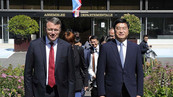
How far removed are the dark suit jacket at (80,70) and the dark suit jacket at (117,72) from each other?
1.36 meters

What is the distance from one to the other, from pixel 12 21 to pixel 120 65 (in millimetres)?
21742

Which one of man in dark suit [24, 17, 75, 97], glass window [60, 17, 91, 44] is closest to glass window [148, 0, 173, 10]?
glass window [60, 17, 91, 44]

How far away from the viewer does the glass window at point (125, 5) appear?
3309 cm

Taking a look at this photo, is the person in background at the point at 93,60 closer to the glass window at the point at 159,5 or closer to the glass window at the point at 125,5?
the glass window at the point at 125,5

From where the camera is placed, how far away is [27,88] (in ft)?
12.2

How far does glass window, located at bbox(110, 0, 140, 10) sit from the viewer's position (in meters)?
33.1

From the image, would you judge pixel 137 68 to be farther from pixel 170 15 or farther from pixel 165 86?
pixel 170 15

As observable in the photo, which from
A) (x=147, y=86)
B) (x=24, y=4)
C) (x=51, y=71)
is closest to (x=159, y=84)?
(x=147, y=86)

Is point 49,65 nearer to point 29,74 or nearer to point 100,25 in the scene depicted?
point 29,74

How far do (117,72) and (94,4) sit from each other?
29544mm

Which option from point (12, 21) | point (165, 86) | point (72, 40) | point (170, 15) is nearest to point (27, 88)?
point (72, 40)

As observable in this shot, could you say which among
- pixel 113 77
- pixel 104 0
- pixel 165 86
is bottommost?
pixel 165 86

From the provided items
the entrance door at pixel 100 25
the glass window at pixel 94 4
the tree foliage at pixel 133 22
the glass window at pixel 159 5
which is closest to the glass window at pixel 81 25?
the entrance door at pixel 100 25

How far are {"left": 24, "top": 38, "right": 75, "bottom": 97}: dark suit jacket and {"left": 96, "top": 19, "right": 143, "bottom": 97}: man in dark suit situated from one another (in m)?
0.49
